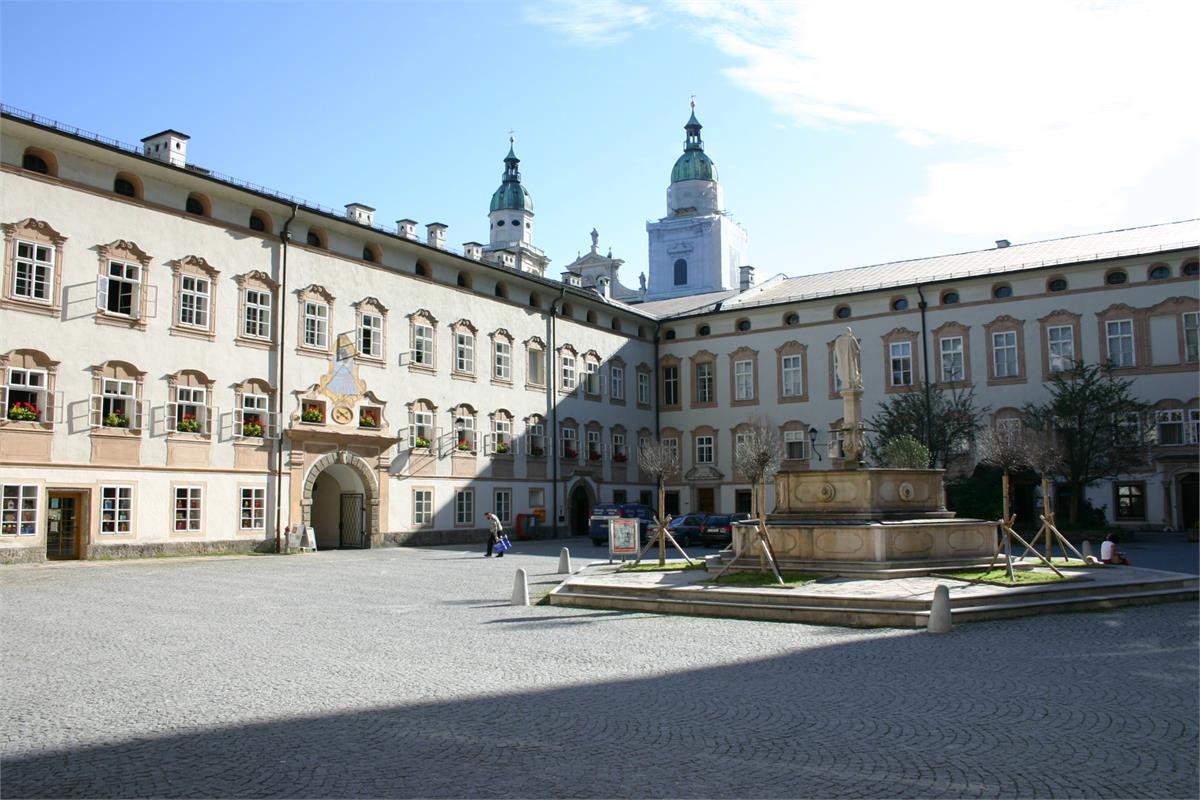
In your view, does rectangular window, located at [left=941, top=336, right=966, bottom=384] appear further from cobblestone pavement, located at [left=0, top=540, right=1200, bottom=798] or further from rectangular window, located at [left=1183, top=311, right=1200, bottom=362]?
cobblestone pavement, located at [left=0, top=540, right=1200, bottom=798]

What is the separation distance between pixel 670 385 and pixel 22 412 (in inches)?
1359

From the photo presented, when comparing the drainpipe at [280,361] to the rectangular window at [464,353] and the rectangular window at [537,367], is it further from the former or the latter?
the rectangular window at [537,367]

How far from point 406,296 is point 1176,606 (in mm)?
30297

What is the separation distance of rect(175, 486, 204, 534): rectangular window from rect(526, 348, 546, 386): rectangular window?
18.3 meters

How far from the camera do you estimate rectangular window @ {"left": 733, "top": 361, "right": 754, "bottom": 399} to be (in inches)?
2059

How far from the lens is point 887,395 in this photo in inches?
1922

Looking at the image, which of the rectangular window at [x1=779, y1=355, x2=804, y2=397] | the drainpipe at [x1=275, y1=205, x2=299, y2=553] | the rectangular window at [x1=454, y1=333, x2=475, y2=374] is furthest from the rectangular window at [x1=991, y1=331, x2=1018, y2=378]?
the drainpipe at [x1=275, y1=205, x2=299, y2=553]

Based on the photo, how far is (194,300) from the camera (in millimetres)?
32344

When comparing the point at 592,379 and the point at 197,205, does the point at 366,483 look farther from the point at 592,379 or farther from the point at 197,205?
the point at 592,379

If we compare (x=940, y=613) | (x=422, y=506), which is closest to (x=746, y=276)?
(x=422, y=506)

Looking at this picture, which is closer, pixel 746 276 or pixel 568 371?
pixel 568 371

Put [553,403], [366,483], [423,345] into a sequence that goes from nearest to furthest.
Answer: [366,483] → [423,345] → [553,403]

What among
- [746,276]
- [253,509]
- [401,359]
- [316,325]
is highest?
[746,276]

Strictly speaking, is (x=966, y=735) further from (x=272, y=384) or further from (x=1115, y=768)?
(x=272, y=384)
